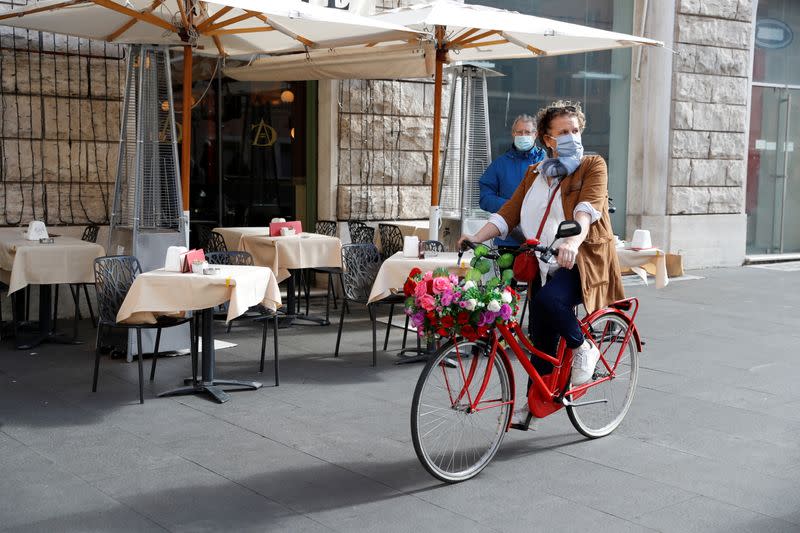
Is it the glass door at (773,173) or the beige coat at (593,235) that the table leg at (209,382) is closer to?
the beige coat at (593,235)

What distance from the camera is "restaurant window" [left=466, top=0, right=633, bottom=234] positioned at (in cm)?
1203

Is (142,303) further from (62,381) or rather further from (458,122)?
(458,122)

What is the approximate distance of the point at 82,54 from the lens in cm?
881

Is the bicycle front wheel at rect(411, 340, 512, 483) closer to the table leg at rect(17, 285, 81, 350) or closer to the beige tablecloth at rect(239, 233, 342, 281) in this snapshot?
the beige tablecloth at rect(239, 233, 342, 281)

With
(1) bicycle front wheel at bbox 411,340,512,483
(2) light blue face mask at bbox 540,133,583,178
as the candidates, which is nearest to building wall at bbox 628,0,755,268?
(2) light blue face mask at bbox 540,133,583,178

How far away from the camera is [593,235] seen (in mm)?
4656

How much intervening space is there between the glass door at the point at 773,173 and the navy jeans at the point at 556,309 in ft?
35.3

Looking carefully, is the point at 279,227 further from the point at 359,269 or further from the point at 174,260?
the point at 174,260

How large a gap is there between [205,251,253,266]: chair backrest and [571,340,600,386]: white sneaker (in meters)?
3.01

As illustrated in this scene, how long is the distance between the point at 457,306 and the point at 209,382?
2.44 meters

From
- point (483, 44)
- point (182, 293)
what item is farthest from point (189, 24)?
point (483, 44)

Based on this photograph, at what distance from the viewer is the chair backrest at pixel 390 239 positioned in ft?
30.4

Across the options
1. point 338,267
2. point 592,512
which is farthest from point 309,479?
point 338,267

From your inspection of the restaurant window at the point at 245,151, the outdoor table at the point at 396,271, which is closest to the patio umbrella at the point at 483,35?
the outdoor table at the point at 396,271
